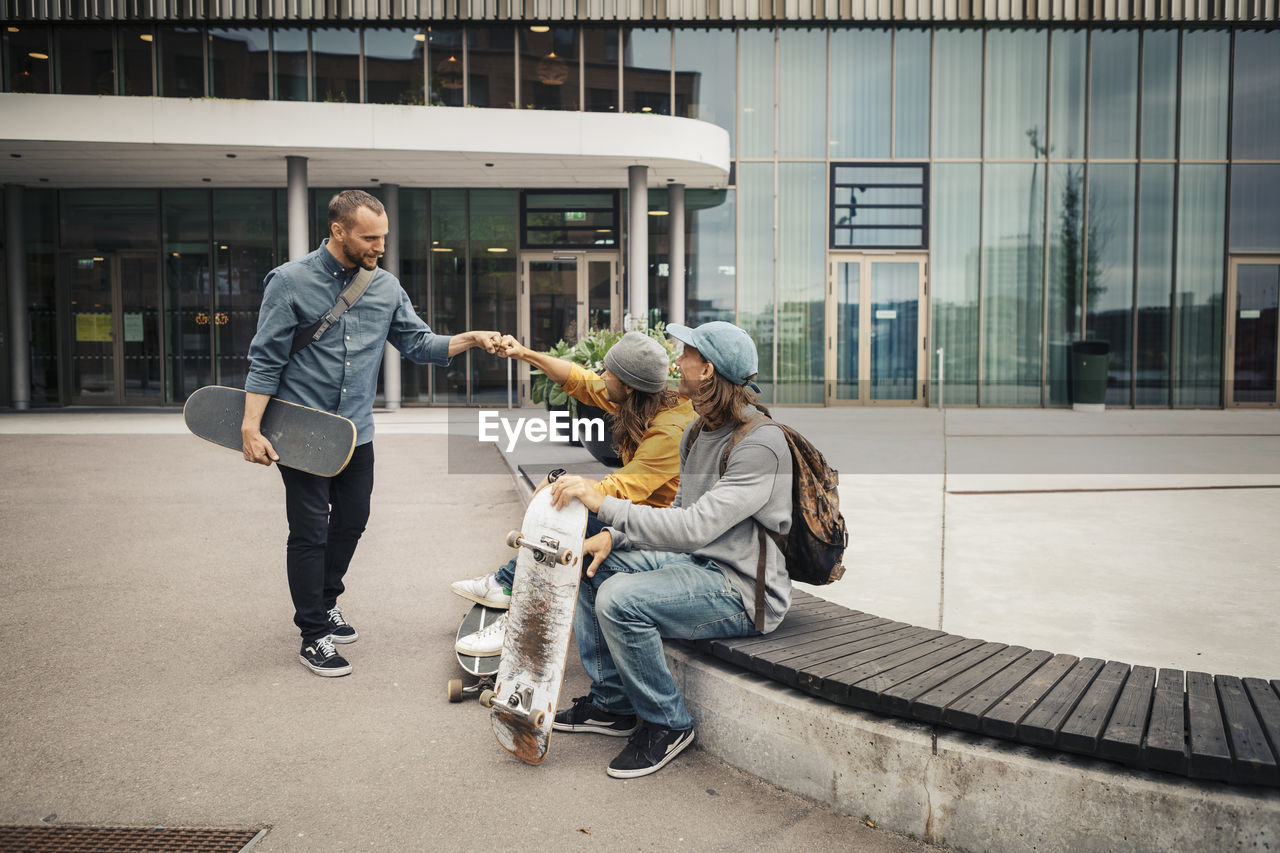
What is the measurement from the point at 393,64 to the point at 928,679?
19.3 metres

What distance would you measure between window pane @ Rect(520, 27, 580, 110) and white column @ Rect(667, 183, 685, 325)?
8.85ft

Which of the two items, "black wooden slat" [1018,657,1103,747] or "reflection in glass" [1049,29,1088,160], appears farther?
"reflection in glass" [1049,29,1088,160]

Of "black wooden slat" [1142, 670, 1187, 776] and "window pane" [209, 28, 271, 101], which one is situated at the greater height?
"window pane" [209, 28, 271, 101]

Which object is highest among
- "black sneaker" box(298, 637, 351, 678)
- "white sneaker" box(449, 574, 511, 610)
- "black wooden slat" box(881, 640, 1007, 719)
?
"black wooden slat" box(881, 640, 1007, 719)

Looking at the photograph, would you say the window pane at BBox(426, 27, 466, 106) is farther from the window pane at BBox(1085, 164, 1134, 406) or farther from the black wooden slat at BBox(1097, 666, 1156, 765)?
the black wooden slat at BBox(1097, 666, 1156, 765)

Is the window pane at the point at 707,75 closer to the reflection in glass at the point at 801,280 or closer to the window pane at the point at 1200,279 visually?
the reflection in glass at the point at 801,280

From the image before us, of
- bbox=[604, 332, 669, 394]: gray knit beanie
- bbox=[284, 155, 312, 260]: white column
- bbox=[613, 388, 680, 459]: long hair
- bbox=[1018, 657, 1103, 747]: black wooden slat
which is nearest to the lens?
bbox=[1018, 657, 1103, 747]: black wooden slat

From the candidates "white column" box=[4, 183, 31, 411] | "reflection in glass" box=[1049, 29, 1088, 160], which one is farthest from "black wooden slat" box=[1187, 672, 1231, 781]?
"white column" box=[4, 183, 31, 411]

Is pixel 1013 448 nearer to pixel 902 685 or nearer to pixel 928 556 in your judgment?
pixel 928 556

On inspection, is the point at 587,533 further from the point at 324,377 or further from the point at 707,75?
the point at 707,75

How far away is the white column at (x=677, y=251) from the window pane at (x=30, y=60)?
12550 mm

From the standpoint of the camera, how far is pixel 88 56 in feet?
64.6

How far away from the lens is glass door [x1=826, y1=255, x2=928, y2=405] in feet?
65.9

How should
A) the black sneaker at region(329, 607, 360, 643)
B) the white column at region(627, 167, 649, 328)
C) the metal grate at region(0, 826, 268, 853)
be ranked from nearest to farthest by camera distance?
the metal grate at region(0, 826, 268, 853)
the black sneaker at region(329, 607, 360, 643)
the white column at region(627, 167, 649, 328)
